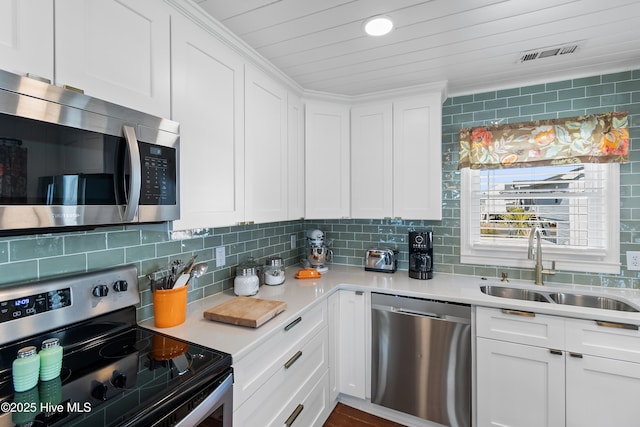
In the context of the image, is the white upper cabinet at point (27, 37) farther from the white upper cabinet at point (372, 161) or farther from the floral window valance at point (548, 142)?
the floral window valance at point (548, 142)

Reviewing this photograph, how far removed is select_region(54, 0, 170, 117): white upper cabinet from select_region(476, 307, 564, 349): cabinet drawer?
79.3 inches

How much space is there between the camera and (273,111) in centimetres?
201

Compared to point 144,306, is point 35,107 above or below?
above

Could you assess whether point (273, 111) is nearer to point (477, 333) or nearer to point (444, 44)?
point (444, 44)

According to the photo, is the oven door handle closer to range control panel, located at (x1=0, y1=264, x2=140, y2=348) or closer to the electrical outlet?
range control panel, located at (x1=0, y1=264, x2=140, y2=348)

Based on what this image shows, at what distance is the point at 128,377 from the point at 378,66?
2.03 m

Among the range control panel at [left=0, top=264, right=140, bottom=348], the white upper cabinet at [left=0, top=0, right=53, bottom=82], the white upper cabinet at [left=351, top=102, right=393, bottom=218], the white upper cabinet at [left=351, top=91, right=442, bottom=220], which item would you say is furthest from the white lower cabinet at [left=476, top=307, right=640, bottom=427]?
the white upper cabinet at [left=0, top=0, right=53, bottom=82]

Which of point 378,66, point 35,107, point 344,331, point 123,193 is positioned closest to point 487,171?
point 378,66

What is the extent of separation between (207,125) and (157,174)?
42cm

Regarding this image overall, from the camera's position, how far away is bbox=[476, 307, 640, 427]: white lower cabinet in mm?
1551

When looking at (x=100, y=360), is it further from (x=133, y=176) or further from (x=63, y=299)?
(x=133, y=176)

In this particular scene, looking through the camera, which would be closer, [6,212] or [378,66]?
[6,212]

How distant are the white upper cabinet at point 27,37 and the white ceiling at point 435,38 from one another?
675 millimetres

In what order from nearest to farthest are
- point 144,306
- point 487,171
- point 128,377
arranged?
point 128,377
point 144,306
point 487,171
